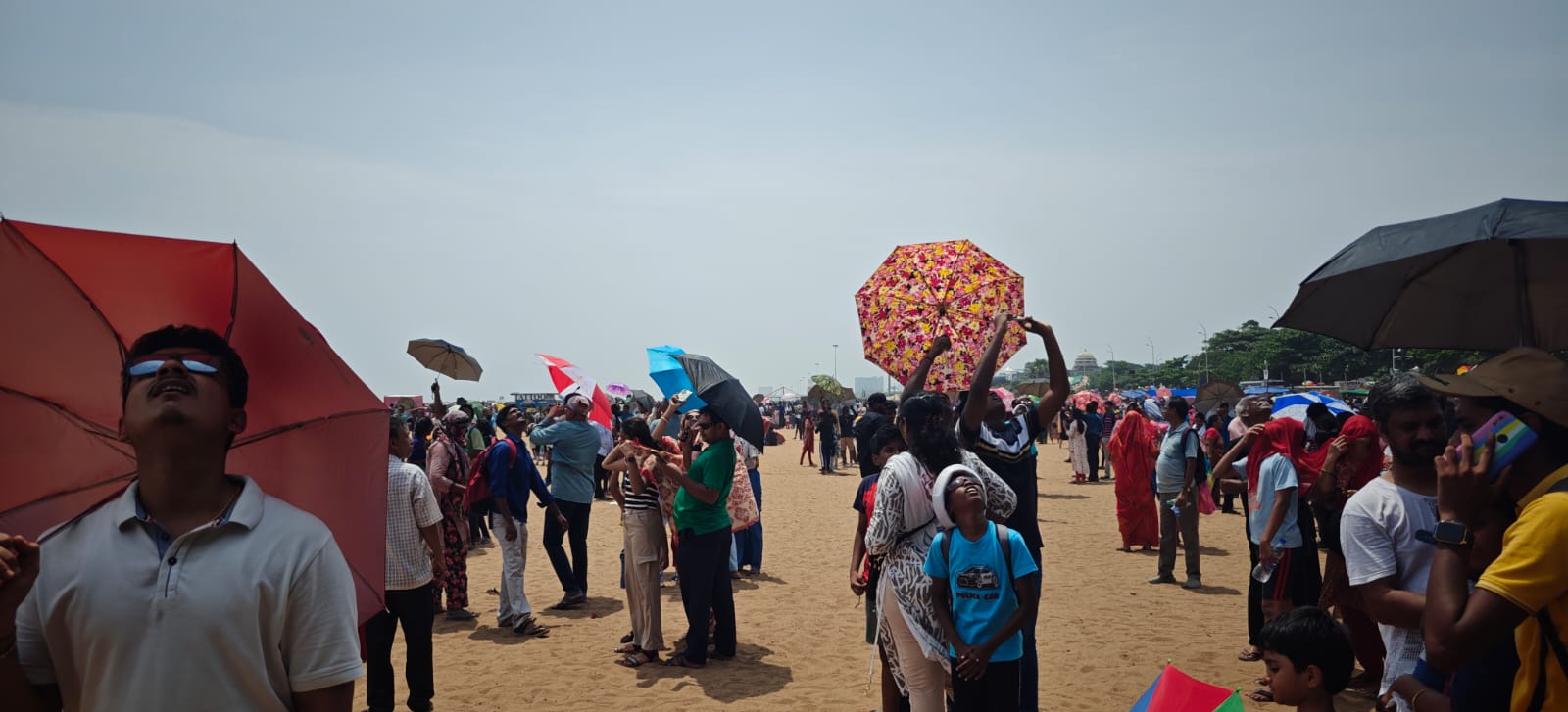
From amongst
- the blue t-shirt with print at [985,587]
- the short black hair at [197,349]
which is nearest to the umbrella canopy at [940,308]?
the blue t-shirt with print at [985,587]

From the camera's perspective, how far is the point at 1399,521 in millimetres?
3250

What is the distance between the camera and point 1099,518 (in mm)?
16156

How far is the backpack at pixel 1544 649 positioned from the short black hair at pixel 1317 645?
2.58 ft

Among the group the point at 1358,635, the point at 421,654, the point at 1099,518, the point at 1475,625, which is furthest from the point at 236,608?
the point at 1099,518

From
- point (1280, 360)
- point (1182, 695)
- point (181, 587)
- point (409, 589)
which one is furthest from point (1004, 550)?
point (1280, 360)

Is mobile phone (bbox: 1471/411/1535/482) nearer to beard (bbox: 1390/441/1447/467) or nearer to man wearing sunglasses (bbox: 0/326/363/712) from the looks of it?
beard (bbox: 1390/441/1447/467)

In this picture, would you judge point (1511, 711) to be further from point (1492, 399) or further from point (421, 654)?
point (421, 654)

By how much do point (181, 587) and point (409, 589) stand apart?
4.43m

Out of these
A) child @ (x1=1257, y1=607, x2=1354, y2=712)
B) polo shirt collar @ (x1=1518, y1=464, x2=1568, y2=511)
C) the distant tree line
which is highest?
the distant tree line

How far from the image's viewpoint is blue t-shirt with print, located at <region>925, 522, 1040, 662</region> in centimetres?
402

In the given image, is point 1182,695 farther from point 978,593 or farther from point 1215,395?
point 1215,395

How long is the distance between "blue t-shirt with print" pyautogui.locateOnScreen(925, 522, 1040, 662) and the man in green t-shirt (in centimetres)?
327

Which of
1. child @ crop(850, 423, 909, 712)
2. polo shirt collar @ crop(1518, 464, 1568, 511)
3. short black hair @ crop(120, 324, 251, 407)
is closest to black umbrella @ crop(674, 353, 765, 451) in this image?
child @ crop(850, 423, 909, 712)

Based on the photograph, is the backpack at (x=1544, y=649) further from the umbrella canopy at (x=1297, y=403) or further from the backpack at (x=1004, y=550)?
the umbrella canopy at (x=1297, y=403)
